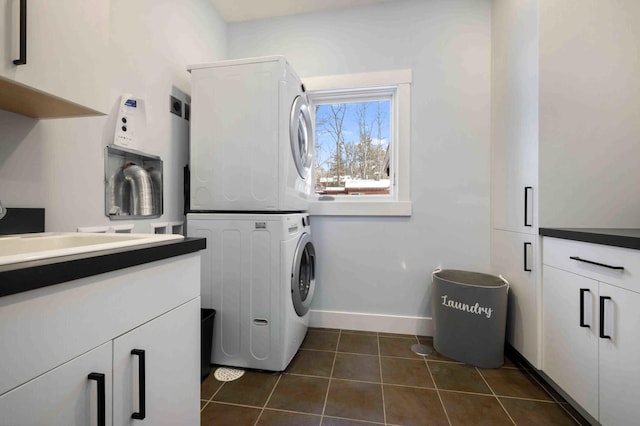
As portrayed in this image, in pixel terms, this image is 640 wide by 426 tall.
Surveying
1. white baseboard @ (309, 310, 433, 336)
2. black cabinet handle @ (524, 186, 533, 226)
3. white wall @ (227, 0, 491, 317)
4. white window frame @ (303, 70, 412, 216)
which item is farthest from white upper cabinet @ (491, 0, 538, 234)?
white baseboard @ (309, 310, 433, 336)

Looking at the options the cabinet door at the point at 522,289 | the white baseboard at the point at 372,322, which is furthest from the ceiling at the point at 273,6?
the white baseboard at the point at 372,322

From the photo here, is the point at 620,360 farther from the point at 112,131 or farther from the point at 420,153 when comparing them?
the point at 112,131

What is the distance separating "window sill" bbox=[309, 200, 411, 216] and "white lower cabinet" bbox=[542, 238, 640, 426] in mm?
944

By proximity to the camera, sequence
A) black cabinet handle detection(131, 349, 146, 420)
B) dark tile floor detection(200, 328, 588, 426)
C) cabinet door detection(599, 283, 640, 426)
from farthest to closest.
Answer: dark tile floor detection(200, 328, 588, 426)
cabinet door detection(599, 283, 640, 426)
black cabinet handle detection(131, 349, 146, 420)

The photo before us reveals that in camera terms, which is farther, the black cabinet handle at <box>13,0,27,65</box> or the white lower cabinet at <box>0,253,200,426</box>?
the black cabinet handle at <box>13,0,27,65</box>

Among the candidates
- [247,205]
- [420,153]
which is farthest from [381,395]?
[420,153]

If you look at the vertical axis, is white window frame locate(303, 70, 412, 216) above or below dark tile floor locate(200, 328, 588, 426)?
above

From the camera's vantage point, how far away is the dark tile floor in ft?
4.18

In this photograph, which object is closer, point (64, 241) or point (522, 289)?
point (64, 241)

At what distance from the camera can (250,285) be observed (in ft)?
5.27

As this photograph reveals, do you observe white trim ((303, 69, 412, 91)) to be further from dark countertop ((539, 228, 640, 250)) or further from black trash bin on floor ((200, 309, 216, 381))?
black trash bin on floor ((200, 309, 216, 381))

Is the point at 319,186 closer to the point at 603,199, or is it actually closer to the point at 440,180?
the point at 440,180

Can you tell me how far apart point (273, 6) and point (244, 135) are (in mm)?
1395

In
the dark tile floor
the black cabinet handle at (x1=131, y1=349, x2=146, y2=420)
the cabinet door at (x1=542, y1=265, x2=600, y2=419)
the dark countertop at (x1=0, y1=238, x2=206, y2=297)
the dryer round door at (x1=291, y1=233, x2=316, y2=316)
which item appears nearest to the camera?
the dark countertop at (x1=0, y1=238, x2=206, y2=297)
